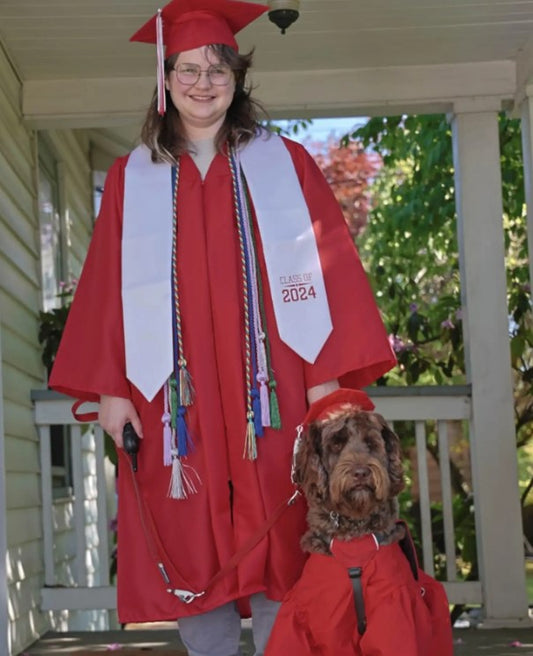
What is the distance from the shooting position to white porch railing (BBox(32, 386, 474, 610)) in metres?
5.45

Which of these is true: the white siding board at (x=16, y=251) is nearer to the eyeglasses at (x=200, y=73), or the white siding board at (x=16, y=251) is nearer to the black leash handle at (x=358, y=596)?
the eyeglasses at (x=200, y=73)

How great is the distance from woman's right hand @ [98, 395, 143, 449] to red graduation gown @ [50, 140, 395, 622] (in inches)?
1.0

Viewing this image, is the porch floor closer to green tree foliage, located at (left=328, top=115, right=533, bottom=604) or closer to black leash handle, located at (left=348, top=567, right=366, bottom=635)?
green tree foliage, located at (left=328, top=115, right=533, bottom=604)

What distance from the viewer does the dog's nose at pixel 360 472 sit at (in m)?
3.05

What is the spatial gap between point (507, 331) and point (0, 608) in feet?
8.33

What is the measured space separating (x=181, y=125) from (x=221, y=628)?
1.39 meters

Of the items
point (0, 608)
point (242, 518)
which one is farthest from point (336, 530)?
point (0, 608)

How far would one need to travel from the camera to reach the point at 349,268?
3.31 meters

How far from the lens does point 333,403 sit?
3141mm

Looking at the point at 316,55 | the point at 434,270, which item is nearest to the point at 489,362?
A: the point at 316,55

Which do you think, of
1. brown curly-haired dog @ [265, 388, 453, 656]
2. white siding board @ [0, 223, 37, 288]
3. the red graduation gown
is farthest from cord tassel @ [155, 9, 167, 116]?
white siding board @ [0, 223, 37, 288]

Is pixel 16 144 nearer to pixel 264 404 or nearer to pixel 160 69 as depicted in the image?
pixel 160 69

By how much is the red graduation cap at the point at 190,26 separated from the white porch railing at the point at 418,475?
2469mm

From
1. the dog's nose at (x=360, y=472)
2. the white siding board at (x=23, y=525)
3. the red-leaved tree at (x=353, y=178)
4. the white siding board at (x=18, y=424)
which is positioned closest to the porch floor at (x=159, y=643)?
the white siding board at (x=23, y=525)
